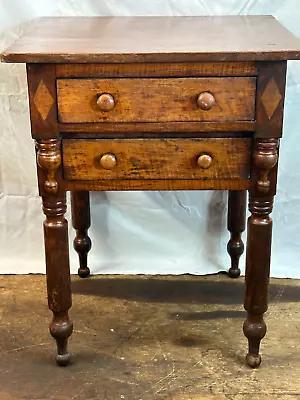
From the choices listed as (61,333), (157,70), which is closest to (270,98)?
(157,70)

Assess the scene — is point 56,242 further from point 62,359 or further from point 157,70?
point 157,70

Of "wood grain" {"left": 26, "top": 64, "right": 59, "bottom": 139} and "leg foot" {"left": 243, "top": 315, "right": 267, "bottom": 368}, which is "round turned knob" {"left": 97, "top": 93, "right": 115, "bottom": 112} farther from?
"leg foot" {"left": 243, "top": 315, "right": 267, "bottom": 368}

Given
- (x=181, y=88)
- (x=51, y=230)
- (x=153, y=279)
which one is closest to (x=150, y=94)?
(x=181, y=88)

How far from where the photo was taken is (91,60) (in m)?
1.24

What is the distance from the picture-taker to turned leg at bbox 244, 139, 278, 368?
1320 millimetres

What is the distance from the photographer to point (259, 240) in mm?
1403

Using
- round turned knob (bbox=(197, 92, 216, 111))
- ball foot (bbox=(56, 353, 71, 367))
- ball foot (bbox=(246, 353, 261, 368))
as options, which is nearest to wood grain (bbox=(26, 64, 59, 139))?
round turned knob (bbox=(197, 92, 216, 111))

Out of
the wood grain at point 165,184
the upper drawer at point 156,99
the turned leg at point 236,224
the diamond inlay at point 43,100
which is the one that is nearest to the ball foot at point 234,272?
the turned leg at point 236,224

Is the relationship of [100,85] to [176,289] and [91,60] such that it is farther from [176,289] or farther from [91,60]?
[176,289]

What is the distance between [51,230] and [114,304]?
465 millimetres

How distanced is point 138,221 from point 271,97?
79 cm

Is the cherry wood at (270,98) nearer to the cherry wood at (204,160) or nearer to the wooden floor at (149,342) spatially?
the cherry wood at (204,160)

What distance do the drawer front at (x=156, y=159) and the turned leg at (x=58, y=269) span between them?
8cm

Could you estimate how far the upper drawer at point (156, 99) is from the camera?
1.28 meters
